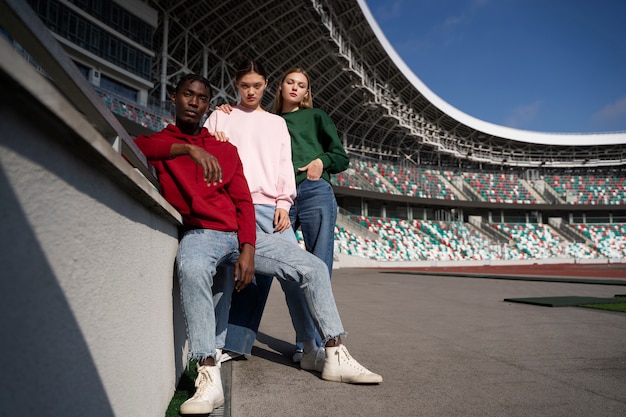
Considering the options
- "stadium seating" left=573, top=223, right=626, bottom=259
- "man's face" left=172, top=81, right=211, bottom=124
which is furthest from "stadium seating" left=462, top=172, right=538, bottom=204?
"man's face" left=172, top=81, right=211, bottom=124

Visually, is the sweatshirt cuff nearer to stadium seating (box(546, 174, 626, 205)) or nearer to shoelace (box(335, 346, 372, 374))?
shoelace (box(335, 346, 372, 374))

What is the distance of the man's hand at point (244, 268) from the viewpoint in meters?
1.96

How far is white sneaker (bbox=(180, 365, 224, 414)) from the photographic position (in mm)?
1591

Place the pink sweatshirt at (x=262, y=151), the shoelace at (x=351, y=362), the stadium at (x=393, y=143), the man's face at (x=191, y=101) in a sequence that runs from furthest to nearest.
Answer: the stadium at (x=393, y=143)
the pink sweatshirt at (x=262, y=151)
the man's face at (x=191, y=101)
the shoelace at (x=351, y=362)

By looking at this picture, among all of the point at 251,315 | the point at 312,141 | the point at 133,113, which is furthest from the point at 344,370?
the point at 133,113

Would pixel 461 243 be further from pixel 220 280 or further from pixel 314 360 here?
pixel 220 280

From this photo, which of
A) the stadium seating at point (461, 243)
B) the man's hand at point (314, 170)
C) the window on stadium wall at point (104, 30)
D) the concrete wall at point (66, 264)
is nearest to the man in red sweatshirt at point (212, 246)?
the concrete wall at point (66, 264)

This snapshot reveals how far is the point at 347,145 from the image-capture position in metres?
39.2

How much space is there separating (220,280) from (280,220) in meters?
0.47

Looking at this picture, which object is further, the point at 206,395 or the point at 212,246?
the point at 212,246

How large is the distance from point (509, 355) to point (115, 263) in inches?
94.8

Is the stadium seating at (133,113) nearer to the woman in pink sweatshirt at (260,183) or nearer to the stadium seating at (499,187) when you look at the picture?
the woman in pink sweatshirt at (260,183)

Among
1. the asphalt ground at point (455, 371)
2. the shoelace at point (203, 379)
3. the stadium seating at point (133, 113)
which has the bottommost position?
the asphalt ground at point (455, 371)

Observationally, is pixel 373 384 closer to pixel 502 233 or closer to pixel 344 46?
pixel 344 46
